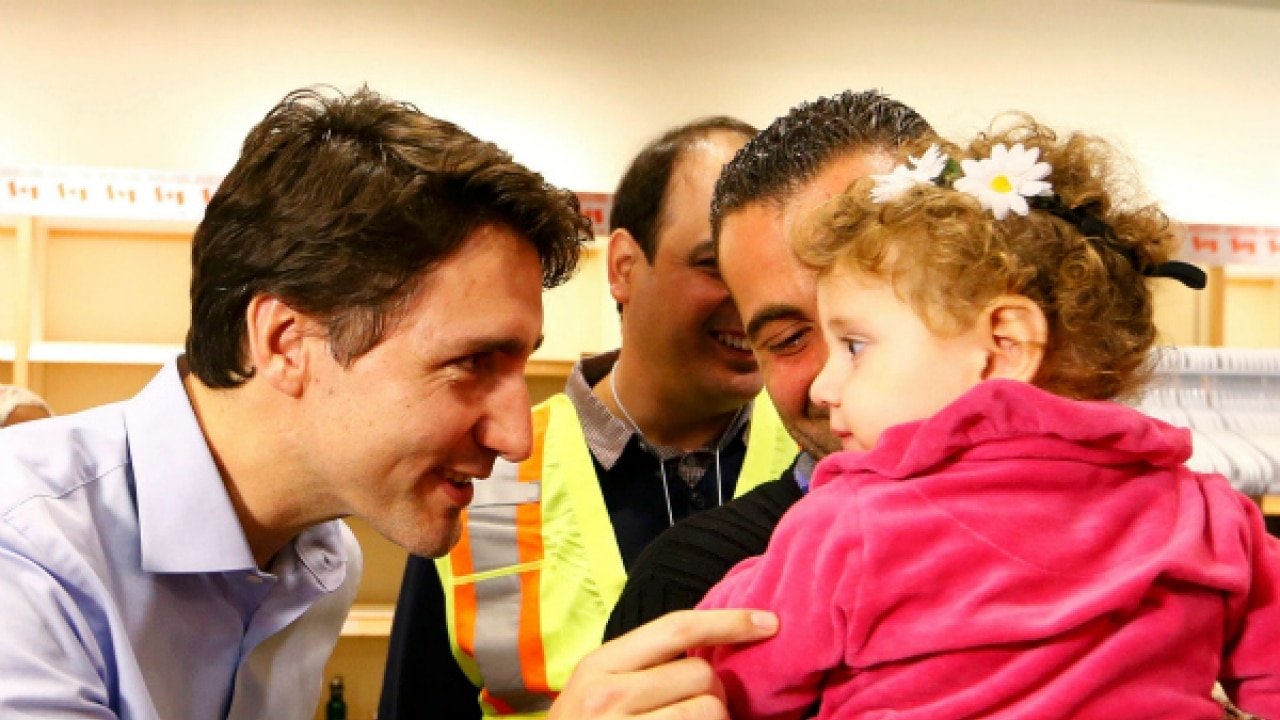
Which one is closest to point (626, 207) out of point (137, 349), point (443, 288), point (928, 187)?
point (443, 288)

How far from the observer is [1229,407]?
4.47m

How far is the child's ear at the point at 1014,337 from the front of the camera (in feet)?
3.98

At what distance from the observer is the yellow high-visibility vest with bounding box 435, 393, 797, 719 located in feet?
7.27

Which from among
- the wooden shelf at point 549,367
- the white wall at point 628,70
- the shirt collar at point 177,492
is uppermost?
the white wall at point 628,70

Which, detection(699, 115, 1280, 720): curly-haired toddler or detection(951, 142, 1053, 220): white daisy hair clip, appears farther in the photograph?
detection(951, 142, 1053, 220): white daisy hair clip

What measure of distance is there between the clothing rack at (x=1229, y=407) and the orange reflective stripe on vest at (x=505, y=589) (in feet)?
8.95

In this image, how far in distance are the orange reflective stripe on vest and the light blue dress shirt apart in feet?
1.06

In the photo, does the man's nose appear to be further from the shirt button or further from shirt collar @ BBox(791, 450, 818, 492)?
the shirt button

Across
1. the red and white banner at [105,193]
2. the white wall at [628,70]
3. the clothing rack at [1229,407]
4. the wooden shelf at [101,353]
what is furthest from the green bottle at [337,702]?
the clothing rack at [1229,407]

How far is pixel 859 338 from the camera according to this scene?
1309 mm

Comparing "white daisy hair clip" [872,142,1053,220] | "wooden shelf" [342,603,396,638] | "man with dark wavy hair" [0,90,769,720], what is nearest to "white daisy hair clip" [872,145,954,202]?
"white daisy hair clip" [872,142,1053,220]

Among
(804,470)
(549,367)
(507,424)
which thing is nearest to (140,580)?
(507,424)

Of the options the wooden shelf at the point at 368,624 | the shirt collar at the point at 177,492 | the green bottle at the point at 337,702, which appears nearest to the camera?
the shirt collar at the point at 177,492

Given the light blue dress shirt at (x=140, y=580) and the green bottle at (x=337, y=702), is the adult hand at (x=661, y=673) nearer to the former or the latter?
the light blue dress shirt at (x=140, y=580)
